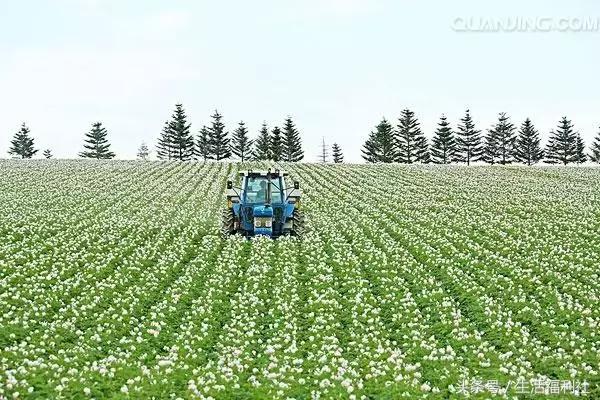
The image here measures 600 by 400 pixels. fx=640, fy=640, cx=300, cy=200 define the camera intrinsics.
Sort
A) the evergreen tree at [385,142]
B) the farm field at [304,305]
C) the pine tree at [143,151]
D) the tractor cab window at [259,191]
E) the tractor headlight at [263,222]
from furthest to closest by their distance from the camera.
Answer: the pine tree at [143,151], the evergreen tree at [385,142], the tractor cab window at [259,191], the tractor headlight at [263,222], the farm field at [304,305]

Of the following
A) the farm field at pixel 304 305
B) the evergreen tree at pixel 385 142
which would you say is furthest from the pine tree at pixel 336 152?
the farm field at pixel 304 305

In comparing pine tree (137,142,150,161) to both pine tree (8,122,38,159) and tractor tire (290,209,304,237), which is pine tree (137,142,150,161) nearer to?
pine tree (8,122,38,159)

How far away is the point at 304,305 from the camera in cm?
1493

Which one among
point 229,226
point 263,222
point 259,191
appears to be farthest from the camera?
point 229,226

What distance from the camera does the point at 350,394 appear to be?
923 cm

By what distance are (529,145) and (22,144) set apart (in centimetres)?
8791

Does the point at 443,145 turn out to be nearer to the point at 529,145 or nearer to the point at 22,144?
the point at 529,145

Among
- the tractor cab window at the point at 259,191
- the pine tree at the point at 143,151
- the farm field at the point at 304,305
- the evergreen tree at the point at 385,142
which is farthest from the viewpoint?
the pine tree at the point at 143,151

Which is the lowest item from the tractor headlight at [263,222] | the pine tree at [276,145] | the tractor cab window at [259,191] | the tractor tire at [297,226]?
the tractor tire at [297,226]

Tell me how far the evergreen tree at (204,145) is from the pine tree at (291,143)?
540 inches

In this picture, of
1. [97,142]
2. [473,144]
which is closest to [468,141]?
[473,144]

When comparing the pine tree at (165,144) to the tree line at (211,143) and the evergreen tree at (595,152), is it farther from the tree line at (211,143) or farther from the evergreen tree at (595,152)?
the evergreen tree at (595,152)

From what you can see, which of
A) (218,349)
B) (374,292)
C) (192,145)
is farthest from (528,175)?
(192,145)

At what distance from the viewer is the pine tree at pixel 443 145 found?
4080 inches
